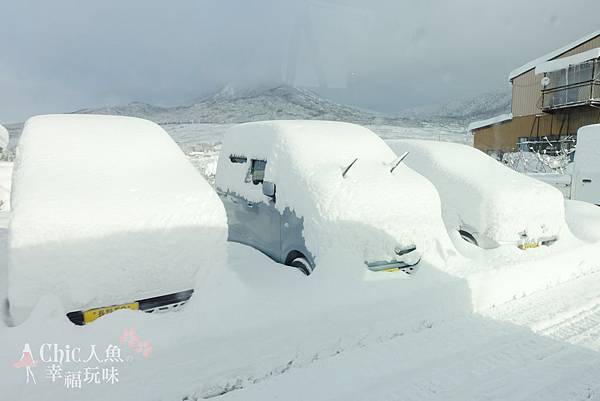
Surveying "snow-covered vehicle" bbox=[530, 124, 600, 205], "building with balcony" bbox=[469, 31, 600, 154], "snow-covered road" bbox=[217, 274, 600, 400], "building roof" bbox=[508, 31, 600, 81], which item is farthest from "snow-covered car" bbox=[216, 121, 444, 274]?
"building roof" bbox=[508, 31, 600, 81]

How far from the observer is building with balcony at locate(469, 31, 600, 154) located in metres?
19.2

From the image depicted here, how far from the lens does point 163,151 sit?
3611mm

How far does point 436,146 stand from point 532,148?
19584 millimetres

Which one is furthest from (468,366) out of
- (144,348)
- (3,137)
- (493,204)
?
(3,137)

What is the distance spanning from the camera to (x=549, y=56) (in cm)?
2192

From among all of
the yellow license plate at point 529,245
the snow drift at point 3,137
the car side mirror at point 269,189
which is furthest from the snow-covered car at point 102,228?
the snow drift at point 3,137

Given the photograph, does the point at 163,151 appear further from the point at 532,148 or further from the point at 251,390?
the point at 532,148

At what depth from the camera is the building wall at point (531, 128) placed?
65.2 ft

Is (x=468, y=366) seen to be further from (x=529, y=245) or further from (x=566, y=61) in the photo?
(x=566, y=61)

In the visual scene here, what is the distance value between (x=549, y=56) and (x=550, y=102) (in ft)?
11.3

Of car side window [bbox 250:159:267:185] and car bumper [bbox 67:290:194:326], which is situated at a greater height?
car side window [bbox 250:159:267:185]

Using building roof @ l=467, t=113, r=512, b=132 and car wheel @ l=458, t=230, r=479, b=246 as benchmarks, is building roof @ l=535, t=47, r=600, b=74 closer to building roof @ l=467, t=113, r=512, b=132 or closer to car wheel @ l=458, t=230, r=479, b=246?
building roof @ l=467, t=113, r=512, b=132

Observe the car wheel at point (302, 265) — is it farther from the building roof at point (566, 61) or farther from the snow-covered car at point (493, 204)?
the building roof at point (566, 61)

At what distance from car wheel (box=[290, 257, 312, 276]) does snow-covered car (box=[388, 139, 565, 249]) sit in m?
2.43
